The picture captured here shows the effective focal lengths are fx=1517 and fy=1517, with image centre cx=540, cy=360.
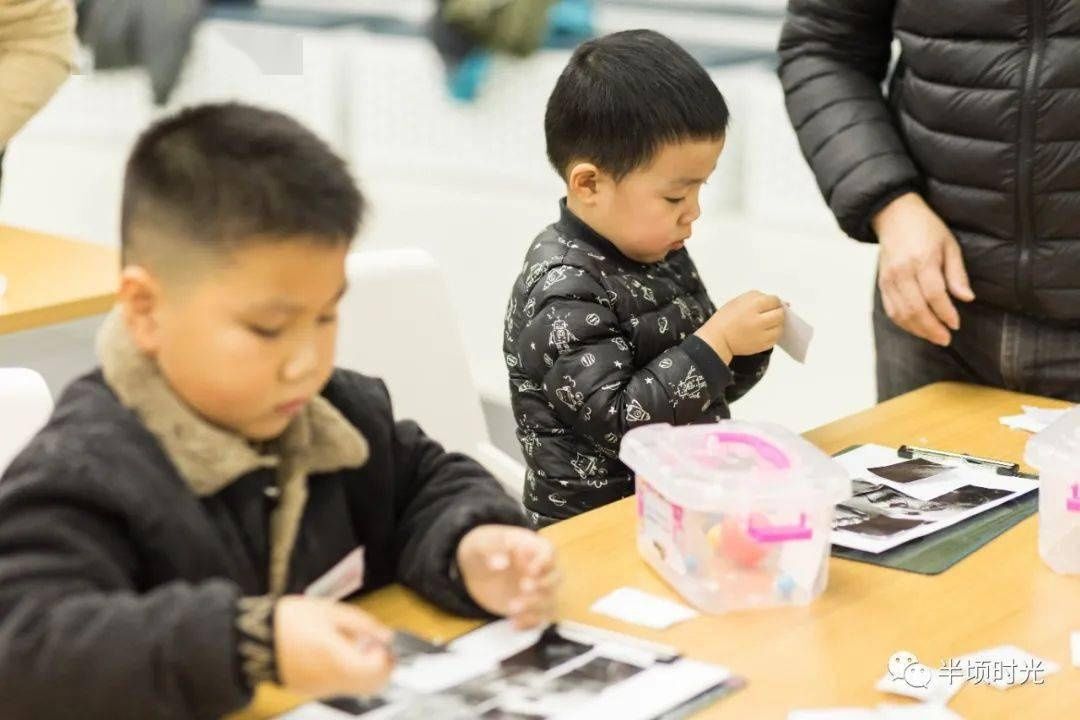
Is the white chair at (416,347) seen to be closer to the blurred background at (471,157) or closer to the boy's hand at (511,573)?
the blurred background at (471,157)

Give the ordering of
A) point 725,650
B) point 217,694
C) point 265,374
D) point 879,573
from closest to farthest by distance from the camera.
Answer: point 217,694
point 265,374
point 725,650
point 879,573

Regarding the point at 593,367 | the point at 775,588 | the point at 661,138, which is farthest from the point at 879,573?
the point at 661,138

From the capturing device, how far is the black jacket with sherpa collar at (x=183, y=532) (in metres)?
1.00

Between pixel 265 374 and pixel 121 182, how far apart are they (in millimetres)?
204

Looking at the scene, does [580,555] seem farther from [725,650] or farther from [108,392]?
[108,392]

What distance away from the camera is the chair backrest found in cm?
202

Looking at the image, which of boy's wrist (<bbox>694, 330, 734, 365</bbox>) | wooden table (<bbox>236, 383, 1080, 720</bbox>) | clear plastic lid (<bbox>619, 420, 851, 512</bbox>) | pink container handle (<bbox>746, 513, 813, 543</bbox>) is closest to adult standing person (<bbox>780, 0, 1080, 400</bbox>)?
boy's wrist (<bbox>694, 330, 734, 365</bbox>)

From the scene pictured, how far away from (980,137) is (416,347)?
79 cm

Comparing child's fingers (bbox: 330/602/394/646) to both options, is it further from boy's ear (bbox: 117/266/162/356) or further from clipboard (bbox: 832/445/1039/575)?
clipboard (bbox: 832/445/1039/575)

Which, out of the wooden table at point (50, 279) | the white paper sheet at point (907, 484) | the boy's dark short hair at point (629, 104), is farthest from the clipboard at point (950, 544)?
the wooden table at point (50, 279)

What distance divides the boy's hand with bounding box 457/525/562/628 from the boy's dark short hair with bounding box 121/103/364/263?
0.98ft

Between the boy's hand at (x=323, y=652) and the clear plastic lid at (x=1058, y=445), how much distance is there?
28.9 inches

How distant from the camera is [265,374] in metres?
1.13

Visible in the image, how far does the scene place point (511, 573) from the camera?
129cm
